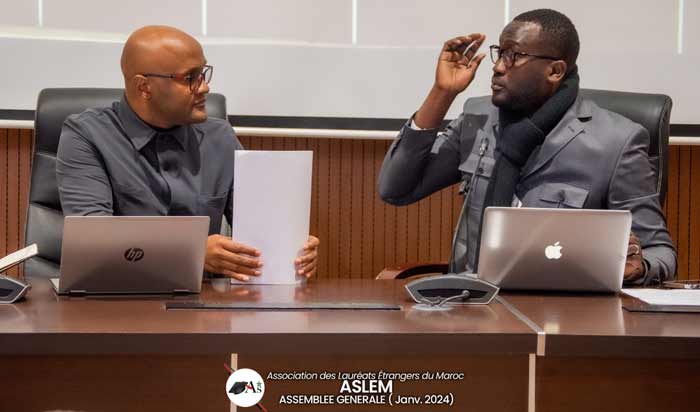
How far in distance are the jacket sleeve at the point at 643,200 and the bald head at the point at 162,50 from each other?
1.10 meters

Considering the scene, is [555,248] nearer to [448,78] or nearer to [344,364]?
[344,364]

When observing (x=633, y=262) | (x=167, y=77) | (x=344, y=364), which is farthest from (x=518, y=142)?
(x=344, y=364)

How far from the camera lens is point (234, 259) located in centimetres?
190

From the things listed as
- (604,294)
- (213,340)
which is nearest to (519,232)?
(604,294)

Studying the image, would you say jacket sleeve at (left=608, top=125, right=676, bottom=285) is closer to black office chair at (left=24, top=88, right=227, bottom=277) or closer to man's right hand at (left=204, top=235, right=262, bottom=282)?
man's right hand at (left=204, top=235, right=262, bottom=282)

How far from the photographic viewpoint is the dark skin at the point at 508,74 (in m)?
2.39

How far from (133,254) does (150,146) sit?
2.25 feet

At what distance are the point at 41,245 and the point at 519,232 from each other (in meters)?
1.34

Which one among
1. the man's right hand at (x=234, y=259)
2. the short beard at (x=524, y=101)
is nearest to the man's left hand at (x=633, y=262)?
the short beard at (x=524, y=101)

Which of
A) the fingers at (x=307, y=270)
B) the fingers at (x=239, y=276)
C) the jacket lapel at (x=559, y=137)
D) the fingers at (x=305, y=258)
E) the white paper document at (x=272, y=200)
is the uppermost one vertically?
the jacket lapel at (x=559, y=137)

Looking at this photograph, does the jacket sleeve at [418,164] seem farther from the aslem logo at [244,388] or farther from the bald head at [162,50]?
the aslem logo at [244,388]

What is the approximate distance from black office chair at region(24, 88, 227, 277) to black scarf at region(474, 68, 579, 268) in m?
1.05

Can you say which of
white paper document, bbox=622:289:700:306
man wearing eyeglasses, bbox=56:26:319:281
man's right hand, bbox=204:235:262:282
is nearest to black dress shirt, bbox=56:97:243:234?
man wearing eyeglasses, bbox=56:26:319:281

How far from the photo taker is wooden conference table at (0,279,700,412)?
1337mm
